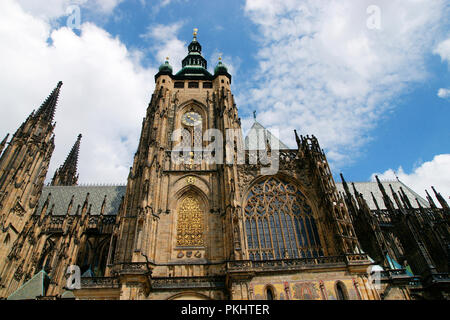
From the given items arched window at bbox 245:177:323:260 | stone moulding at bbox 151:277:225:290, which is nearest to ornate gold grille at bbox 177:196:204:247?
stone moulding at bbox 151:277:225:290

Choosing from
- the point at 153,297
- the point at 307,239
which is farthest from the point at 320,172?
the point at 153,297

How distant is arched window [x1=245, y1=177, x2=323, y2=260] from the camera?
18828mm

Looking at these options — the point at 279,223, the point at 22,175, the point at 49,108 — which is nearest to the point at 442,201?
the point at 279,223

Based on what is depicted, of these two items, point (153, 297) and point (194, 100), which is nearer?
point (153, 297)

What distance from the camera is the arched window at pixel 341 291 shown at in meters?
15.6

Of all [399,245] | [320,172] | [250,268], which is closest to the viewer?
[250,268]

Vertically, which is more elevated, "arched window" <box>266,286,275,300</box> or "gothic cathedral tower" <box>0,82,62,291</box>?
"gothic cathedral tower" <box>0,82,62,291</box>

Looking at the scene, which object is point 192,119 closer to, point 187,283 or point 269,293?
point 187,283

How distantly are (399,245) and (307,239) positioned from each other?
10796 mm

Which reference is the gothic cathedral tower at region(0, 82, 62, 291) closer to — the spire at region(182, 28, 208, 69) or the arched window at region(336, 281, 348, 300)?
the spire at region(182, 28, 208, 69)

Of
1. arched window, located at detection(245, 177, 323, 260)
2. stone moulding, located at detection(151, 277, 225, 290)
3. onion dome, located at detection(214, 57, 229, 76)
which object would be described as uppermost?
onion dome, located at detection(214, 57, 229, 76)

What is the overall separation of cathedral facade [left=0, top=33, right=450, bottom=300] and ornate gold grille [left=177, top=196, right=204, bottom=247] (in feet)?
0.23
